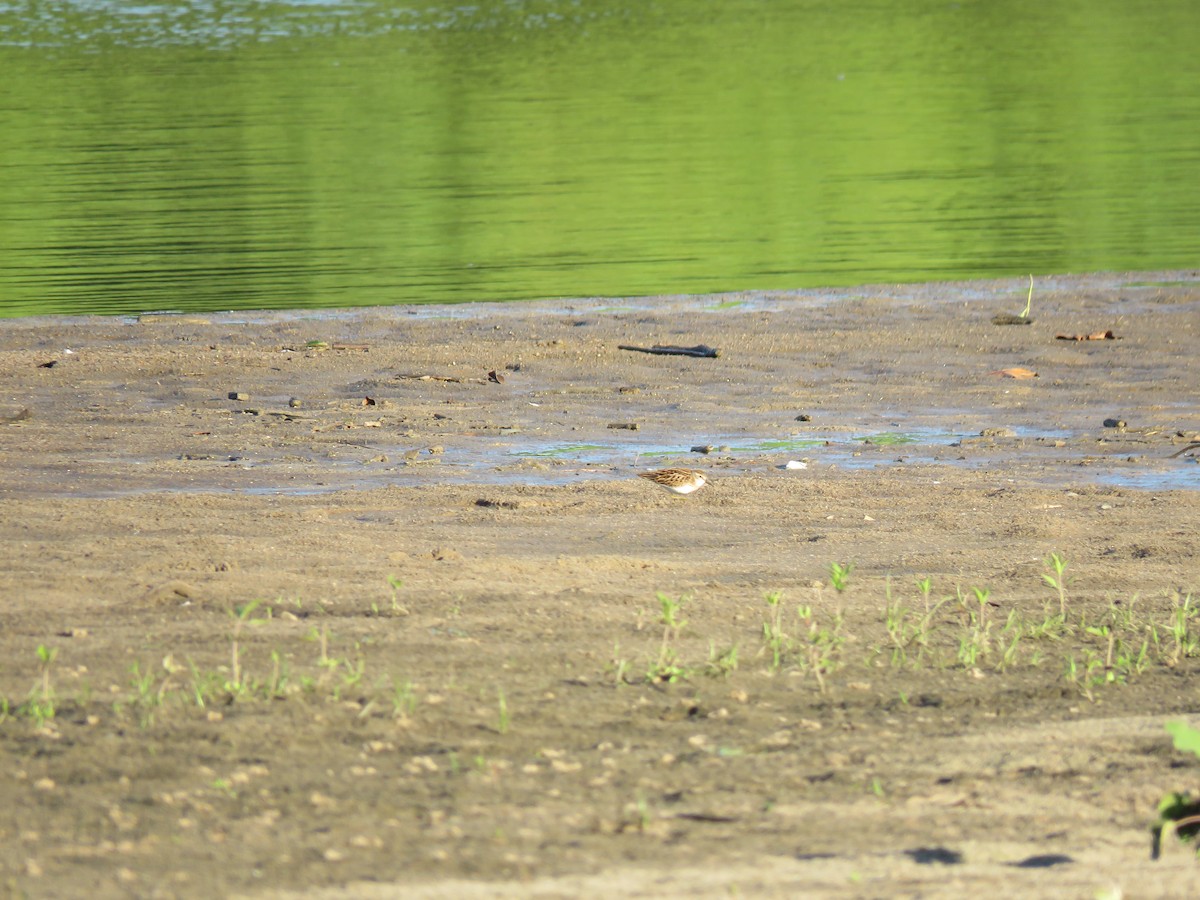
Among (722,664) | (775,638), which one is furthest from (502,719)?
(775,638)

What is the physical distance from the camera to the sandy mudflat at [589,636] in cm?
369

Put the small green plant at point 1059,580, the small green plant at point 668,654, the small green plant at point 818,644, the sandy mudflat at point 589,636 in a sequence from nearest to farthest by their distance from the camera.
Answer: the sandy mudflat at point 589,636 < the small green plant at point 668,654 < the small green plant at point 818,644 < the small green plant at point 1059,580

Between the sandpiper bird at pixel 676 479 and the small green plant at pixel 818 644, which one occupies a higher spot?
the sandpiper bird at pixel 676 479

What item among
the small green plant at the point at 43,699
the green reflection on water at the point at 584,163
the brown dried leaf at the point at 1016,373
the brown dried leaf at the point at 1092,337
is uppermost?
the green reflection on water at the point at 584,163

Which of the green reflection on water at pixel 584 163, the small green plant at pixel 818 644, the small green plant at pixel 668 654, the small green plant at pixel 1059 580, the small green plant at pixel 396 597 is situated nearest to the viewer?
the small green plant at pixel 668 654

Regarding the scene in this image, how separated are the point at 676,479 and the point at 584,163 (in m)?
16.0

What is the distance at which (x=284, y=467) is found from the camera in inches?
317

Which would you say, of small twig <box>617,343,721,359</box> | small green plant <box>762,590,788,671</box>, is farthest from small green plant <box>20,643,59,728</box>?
small twig <box>617,343,721,359</box>

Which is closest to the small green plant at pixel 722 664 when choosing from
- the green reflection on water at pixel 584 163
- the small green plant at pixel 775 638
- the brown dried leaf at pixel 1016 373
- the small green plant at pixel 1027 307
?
the small green plant at pixel 775 638

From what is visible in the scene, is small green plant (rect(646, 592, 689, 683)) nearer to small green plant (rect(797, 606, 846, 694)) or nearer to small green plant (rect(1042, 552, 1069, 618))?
small green plant (rect(797, 606, 846, 694))

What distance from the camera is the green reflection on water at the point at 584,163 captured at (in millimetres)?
15945

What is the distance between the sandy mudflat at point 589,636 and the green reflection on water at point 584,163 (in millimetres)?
5526

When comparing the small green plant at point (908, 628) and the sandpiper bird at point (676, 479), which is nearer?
the small green plant at point (908, 628)

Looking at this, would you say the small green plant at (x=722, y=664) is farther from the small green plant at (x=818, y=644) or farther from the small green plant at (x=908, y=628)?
the small green plant at (x=908, y=628)
